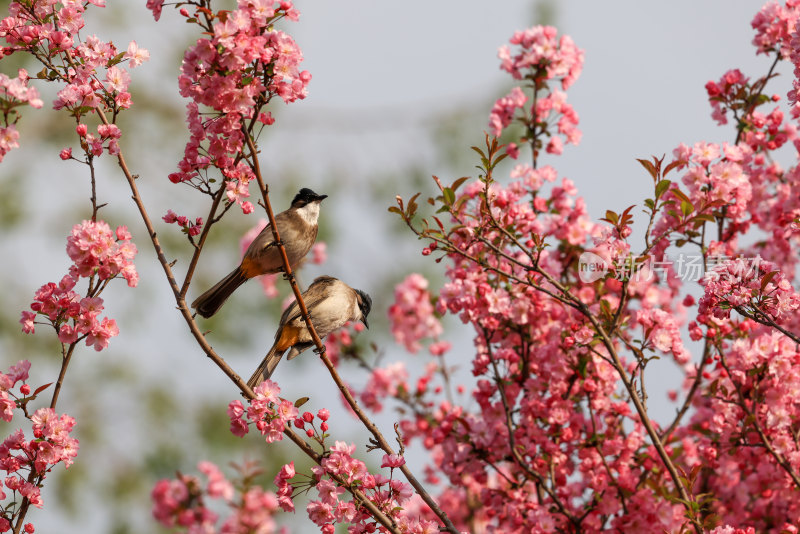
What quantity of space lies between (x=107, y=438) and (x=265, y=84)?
9147 millimetres

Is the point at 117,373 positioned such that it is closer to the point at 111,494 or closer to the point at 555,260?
the point at 111,494

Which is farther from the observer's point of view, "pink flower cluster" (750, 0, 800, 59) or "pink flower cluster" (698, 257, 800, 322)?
"pink flower cluster" (750, 0, 800, 59)

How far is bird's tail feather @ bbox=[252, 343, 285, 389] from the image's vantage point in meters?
4.35

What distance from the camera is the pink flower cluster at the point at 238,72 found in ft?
8.11

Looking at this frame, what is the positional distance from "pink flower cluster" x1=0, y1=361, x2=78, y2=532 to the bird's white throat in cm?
233

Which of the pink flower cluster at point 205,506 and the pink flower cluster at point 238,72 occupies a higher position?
the pink flower cluster at point 238,72

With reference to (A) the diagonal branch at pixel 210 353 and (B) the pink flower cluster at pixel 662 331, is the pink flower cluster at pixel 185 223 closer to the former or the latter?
(A) the diagonal branch at pixel 210 353

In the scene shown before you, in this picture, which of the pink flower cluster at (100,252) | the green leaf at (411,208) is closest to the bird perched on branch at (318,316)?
the green leaf at (411,208)

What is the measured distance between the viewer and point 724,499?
181 inches

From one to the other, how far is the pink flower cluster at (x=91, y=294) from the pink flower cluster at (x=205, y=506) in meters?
0.82

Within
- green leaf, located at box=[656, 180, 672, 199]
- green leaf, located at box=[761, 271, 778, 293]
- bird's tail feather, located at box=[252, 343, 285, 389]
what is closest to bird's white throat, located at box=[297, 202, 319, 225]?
bird's tail feather, located at box=[252, 343, 285, 389]

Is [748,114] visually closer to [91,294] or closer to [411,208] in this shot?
[411,208]

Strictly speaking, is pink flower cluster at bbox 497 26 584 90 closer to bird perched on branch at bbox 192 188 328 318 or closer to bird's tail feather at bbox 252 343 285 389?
bird perched on branch at bbox 192 188 328 318

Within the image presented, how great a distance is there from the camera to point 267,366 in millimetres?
4566
